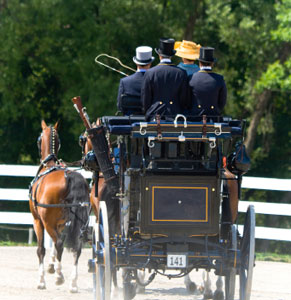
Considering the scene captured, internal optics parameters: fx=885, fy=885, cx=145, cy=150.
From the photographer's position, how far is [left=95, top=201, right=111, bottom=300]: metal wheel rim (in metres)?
8.27

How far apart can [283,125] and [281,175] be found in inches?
63.2

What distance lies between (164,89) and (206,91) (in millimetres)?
423

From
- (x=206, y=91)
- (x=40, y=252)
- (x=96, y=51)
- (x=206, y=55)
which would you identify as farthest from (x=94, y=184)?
(x=96, y=51)

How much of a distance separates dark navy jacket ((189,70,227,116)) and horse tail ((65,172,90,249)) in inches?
134

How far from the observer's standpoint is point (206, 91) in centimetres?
865

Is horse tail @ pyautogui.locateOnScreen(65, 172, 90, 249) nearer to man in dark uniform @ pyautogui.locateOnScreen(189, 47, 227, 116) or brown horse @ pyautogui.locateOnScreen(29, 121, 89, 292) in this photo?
brown horse @ pyautogui.locateOnScreen(29, 121, 89, 292)

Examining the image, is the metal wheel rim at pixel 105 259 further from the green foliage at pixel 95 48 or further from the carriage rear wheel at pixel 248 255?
the green foliage at pixel 95 48

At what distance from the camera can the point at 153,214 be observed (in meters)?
8.17

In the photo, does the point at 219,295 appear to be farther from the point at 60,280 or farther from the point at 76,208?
the point at 76,208

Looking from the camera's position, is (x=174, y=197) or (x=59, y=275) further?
(x=59, y=275)

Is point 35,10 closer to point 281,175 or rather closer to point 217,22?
point 217,22

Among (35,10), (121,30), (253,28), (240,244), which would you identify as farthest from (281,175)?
(240,244)

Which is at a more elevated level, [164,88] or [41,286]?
[164,88]

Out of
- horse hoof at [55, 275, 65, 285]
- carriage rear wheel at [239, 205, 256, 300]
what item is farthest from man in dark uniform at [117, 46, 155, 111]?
horse hoof at [55, 275, 65, 285]
